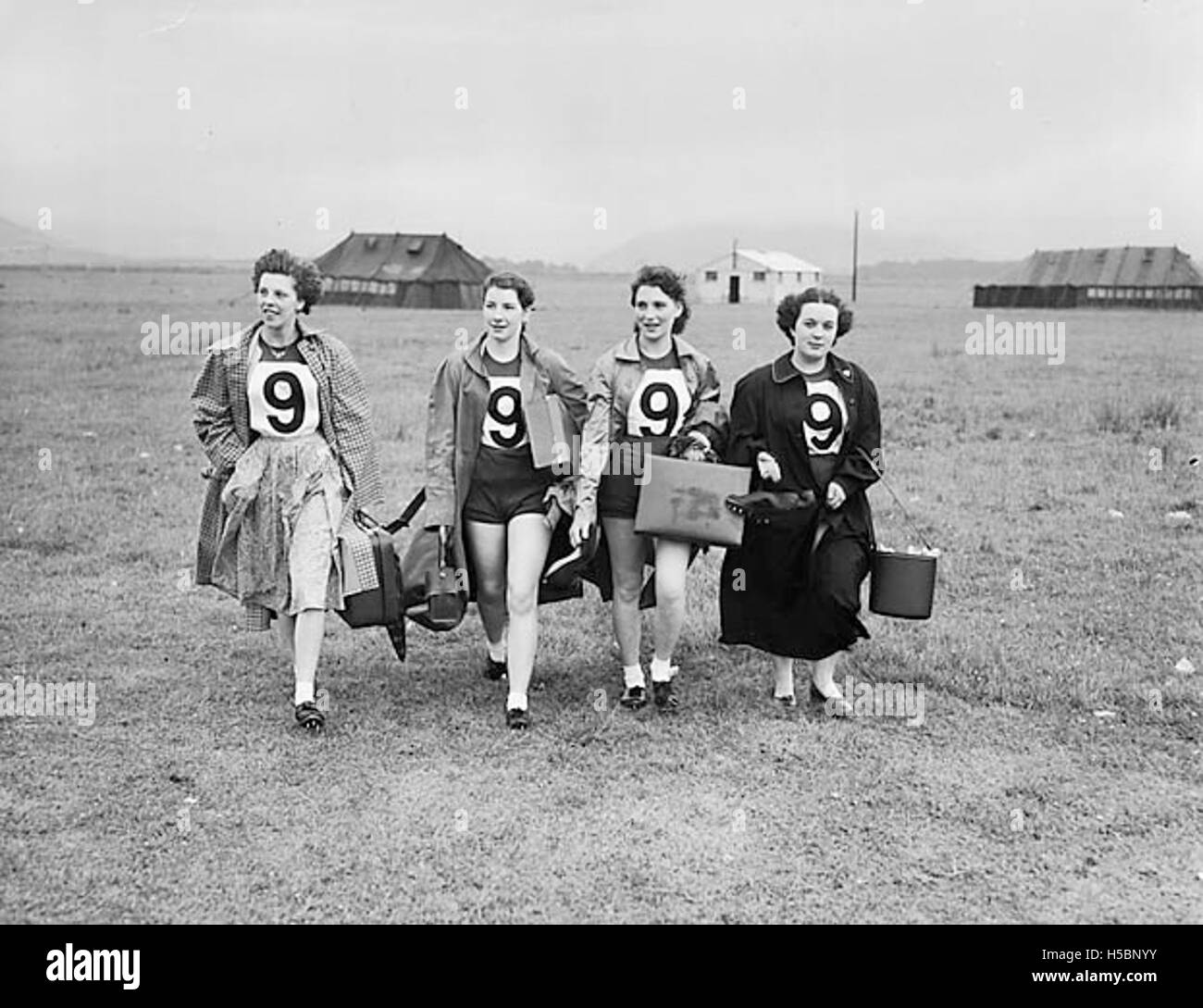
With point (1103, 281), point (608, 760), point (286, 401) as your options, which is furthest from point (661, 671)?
point (1103, 281)

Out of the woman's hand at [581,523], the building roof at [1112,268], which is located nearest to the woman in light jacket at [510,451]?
the woman's hand at [581,523]

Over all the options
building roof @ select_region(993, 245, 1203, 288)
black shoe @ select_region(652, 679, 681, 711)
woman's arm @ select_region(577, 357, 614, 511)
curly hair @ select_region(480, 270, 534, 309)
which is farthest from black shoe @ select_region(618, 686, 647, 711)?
building roof @ select_region(993, 245, 1203, 288)

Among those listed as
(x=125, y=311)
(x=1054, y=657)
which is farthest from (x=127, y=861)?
(x=125, y=311)

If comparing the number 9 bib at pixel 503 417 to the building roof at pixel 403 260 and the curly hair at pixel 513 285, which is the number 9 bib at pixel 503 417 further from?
the building roof at pixel 403 260

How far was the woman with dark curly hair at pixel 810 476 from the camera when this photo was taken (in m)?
5.78

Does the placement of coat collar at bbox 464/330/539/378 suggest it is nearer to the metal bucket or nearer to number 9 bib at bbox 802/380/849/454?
number 9 bib at bbox 802/380/849/454

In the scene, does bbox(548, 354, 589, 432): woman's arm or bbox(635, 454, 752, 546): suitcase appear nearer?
bbox(635, 454, 752, 546): suitcase

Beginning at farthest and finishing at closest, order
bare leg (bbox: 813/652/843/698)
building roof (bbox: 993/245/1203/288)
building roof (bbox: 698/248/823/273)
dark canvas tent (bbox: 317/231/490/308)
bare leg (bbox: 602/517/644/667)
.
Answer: building roof (bbox: 698/248/823/273) → building roof (bbox: 993/245/1203/288) → dark canvas tent (bbox: 317/231/490/308) → bare leg (bbox: 813/652/843/698) → bare leg (bbox: 602/517/644/667)

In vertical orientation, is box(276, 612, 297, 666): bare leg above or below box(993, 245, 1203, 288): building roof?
below

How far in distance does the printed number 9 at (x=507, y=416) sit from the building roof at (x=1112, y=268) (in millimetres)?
53716

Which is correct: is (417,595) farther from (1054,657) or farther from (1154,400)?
(1154,400)

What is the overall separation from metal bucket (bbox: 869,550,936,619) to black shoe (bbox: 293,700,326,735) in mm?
2425

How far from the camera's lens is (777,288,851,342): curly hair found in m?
5.79

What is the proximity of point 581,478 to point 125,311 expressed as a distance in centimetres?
3173
